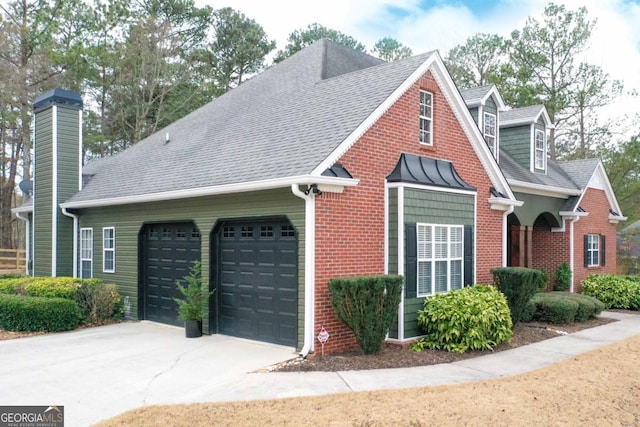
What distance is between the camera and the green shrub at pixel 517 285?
11.9 metres

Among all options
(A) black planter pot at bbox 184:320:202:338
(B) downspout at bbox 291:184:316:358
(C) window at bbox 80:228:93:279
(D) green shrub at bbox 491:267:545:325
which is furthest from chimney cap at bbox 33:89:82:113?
(D) green shrub at bbox 491:267:545:325

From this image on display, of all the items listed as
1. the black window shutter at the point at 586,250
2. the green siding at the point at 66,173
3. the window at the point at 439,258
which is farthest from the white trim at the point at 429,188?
the green siding at the point at 66,173

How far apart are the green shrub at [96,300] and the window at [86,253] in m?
1.81

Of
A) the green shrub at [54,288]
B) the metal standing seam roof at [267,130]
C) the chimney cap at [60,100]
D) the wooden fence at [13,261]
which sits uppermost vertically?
the chimney cap at [60,100]

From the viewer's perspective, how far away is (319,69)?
1446 cm

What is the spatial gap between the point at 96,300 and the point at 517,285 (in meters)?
9.65

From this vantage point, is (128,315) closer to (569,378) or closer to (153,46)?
(569,378)

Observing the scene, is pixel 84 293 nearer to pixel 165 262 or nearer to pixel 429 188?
pixel 165 262

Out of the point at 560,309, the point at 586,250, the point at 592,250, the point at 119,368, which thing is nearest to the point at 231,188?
the point at 119,368

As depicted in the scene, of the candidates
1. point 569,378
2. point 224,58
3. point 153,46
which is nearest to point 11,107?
point 153,46

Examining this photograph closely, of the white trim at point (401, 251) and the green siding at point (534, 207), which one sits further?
the green siding at point (534, 207)

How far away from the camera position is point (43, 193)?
16078 mm

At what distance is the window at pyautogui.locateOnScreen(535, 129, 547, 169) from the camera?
1836cm

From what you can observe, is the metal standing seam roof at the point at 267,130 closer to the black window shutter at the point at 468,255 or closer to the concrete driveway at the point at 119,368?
the concrete driveway at the point at 119,368
